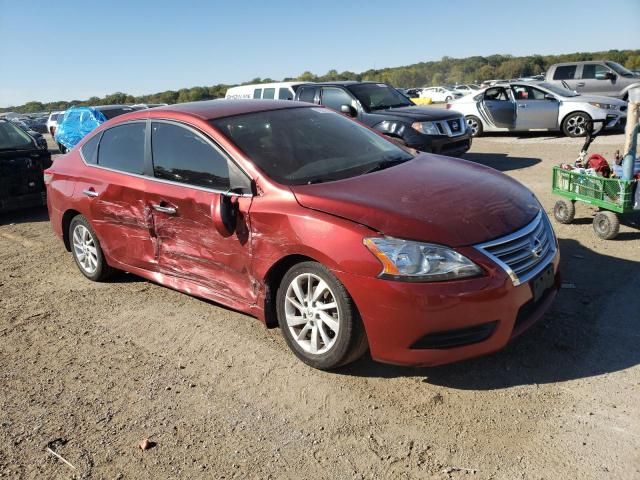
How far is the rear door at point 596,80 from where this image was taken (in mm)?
17141

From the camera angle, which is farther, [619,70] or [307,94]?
[619,70]

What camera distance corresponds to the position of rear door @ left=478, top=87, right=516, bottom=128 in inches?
571

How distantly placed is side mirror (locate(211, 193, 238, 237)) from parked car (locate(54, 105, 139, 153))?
42.4 ft

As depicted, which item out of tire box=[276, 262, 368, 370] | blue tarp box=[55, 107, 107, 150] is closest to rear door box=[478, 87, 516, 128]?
blue tarp box=[55, 107, 107, 150]

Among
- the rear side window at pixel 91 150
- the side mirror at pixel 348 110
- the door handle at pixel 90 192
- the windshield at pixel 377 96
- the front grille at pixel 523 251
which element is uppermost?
the windshield at pixel 377 96

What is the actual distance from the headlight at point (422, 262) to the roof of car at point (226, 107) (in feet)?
6.29

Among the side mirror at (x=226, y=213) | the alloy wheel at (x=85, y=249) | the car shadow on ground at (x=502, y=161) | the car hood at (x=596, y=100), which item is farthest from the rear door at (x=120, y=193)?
the car hood at (x=596, y=100)

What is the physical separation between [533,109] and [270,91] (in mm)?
6659

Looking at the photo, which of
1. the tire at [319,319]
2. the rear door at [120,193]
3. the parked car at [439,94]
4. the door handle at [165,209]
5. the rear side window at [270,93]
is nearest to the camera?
the tire at [319,319]

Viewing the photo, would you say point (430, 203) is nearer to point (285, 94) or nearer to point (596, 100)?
point (285, 94)

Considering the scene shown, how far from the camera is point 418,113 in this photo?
1016 cm

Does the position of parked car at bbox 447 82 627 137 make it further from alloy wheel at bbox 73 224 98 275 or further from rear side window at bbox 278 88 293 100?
alloy wheel at bbox 73 224 98 275

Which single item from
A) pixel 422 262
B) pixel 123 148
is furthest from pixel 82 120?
pixel 422 262

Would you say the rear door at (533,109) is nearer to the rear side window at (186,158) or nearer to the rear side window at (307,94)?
the rear side window at (307,94)
